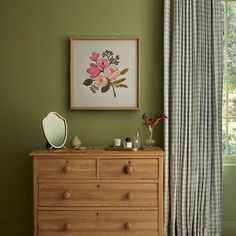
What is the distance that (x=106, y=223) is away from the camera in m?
3.13

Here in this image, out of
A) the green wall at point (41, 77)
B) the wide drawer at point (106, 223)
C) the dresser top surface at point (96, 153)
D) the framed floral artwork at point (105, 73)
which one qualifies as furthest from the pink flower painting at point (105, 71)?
the wide drawer at point (106, 223)

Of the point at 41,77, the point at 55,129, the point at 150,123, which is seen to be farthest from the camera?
the point at 41,77

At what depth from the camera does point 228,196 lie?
374 centimetres

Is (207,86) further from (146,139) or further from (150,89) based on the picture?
(146,139)

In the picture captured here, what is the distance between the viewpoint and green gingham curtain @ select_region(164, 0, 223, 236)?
11.6ft

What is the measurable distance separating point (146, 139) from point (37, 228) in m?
1.32

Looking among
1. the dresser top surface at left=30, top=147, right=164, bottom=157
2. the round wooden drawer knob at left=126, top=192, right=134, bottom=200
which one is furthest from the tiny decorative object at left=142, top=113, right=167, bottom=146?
the round wooden drawer knob at left=126, top=192, right=134, bottom=200

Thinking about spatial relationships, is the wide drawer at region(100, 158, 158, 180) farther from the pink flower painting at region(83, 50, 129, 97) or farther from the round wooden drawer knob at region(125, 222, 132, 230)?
the pink flower painting at region(83, 50, 129, 97)

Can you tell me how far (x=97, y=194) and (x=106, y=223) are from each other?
0.85 ft

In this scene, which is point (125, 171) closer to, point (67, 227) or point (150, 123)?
point (150, 123)

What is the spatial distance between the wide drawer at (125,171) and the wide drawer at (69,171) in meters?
0.10

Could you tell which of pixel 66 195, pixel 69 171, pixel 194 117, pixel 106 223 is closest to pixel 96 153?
pixel 69 171

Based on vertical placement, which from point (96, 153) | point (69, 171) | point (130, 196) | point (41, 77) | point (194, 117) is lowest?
point (130, 196)

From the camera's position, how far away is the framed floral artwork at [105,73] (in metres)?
3.64
